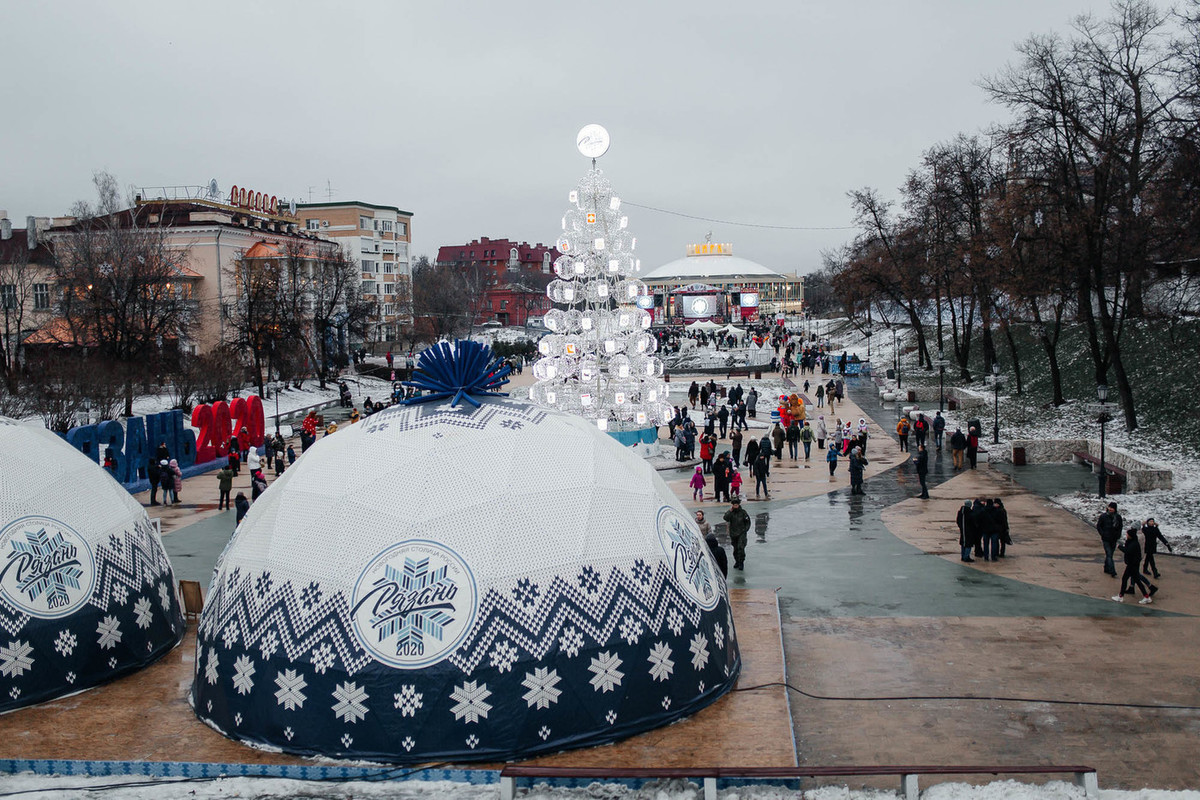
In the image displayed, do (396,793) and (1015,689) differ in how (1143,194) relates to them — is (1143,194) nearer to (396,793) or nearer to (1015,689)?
(1015,689)

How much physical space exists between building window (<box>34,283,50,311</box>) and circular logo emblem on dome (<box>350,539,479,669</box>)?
191ft

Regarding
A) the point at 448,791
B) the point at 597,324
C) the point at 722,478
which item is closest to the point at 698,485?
the point at 722,478

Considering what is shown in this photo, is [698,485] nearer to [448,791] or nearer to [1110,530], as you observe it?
[1110,530]

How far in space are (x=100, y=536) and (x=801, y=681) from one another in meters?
8.76

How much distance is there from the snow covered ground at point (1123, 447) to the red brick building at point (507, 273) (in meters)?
89.0

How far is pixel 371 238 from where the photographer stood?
326 feet

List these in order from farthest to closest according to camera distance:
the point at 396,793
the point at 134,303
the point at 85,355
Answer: the point at 134,303
the point at 85,355
the point at 396,793

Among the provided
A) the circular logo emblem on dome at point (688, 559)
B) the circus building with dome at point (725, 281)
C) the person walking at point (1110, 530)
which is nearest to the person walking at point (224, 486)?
the circular logo emblem on dome at point (688, 559)

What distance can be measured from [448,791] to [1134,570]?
40.2ft

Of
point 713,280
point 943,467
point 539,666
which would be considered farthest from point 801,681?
point 713,280

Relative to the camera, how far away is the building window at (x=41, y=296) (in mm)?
60250

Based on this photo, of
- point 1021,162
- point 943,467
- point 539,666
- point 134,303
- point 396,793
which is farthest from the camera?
point 134,303

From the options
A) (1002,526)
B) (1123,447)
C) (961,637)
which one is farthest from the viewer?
(1123,447)

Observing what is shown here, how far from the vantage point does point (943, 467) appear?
103 feet
